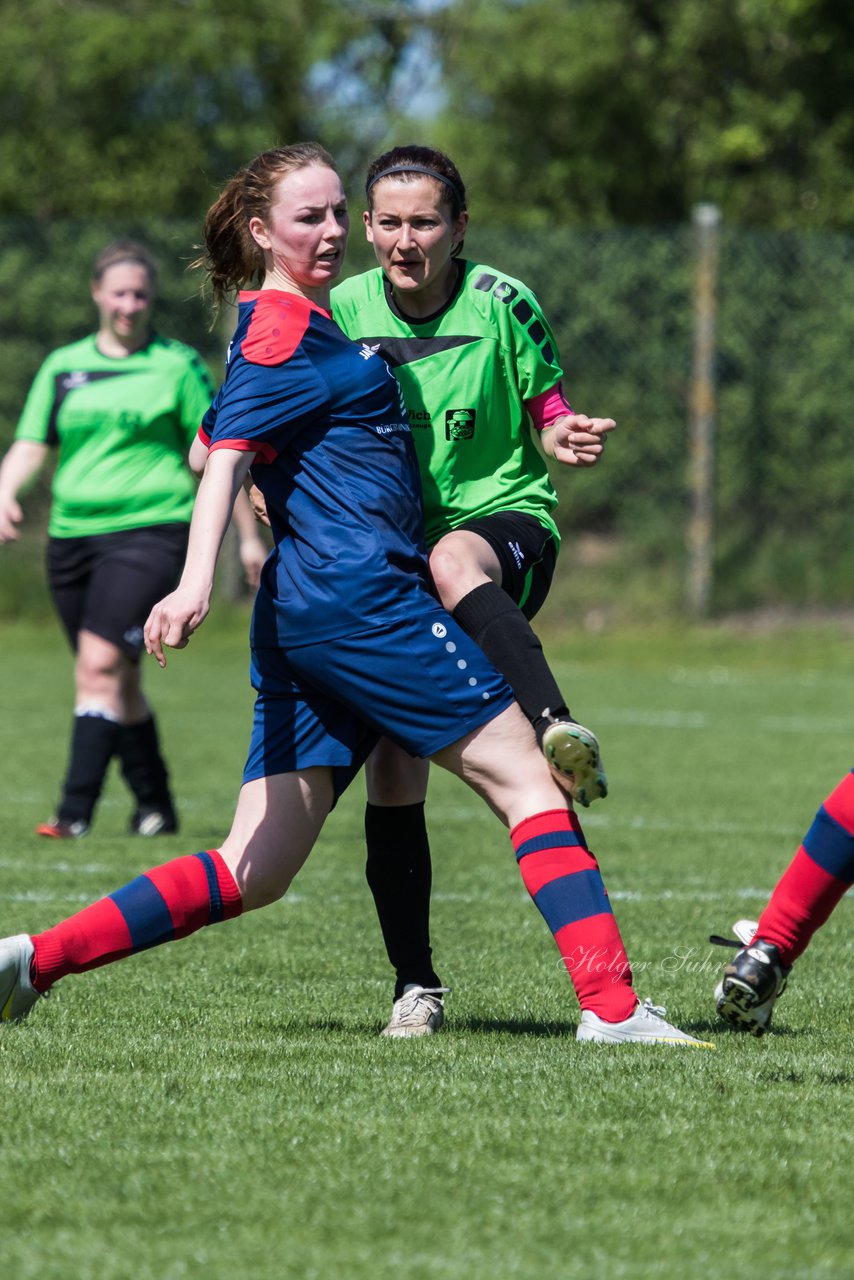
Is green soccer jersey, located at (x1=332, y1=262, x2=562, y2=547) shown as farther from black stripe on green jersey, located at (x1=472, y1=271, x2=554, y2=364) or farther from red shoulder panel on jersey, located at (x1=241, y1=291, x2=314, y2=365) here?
red shoulder panel on jersey, located at (x1=241, y1=291, x2=314, y2=365)

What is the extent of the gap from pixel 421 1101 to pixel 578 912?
58 centimetres

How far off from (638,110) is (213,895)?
16944 mm

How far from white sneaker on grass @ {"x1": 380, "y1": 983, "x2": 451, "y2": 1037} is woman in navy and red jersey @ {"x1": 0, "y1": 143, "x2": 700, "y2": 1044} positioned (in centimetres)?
38

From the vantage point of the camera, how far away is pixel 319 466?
3660mm

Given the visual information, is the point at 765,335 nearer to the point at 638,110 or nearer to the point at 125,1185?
the point at 638,110

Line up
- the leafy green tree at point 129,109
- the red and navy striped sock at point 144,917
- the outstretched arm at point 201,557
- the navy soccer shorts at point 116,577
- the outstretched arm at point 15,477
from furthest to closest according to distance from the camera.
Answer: the leafy green tree at point 129,109, the navy soccer shorts at point 116,577, the outstretched arm at point 15,477, the red and navy striped sock at point 144,917, the outstretched arm at point 201,557

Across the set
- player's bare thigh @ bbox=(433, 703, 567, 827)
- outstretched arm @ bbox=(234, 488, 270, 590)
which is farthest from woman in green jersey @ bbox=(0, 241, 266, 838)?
player's bare thigh @ bbox=(433, 703, 567, 827)

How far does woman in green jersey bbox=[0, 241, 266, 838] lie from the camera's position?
7141 mm

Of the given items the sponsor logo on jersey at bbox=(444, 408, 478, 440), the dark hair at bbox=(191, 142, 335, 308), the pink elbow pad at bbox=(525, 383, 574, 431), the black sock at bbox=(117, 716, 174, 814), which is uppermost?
the dark hair at bbox=(191, 142, 335, 308)

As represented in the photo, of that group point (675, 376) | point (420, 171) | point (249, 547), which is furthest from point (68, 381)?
point (675, 376)

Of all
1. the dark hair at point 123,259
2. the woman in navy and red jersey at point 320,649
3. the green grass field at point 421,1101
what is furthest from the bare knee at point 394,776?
the dark hair at point 123,259

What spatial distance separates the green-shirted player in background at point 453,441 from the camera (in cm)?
380

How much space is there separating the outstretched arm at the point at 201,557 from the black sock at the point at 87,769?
373 cm

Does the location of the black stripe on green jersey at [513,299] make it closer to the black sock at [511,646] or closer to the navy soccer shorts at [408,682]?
the black sock at [511,646]
